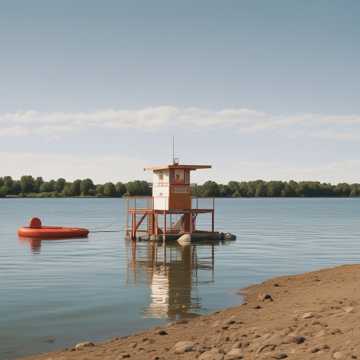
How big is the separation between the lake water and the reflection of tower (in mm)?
37

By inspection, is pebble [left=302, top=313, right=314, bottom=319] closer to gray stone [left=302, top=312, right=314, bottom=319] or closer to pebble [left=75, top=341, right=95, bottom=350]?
gray stone [left=302, top=312, right=314, bottom=319]

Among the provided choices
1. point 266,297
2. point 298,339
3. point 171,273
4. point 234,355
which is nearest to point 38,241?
point 171,273

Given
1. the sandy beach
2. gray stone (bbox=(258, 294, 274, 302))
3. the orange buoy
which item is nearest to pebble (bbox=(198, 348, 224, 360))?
the sandy beach

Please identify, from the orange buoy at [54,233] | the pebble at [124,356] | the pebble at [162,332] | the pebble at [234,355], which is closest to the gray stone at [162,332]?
the pebble at [162,332]

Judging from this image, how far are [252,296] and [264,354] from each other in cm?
1127

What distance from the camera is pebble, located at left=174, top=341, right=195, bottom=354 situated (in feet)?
43.4

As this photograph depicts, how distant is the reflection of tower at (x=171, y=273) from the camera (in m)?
21.4

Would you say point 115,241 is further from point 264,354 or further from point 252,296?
point 264,354

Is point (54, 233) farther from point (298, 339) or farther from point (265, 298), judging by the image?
point (298, 339)

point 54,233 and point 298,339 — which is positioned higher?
point 298,339

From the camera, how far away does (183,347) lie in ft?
43.9

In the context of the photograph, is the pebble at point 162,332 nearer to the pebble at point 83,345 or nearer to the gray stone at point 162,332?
the gray stone at point 162,332

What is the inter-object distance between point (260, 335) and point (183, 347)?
1.87 m

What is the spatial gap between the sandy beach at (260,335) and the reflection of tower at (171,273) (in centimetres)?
229
